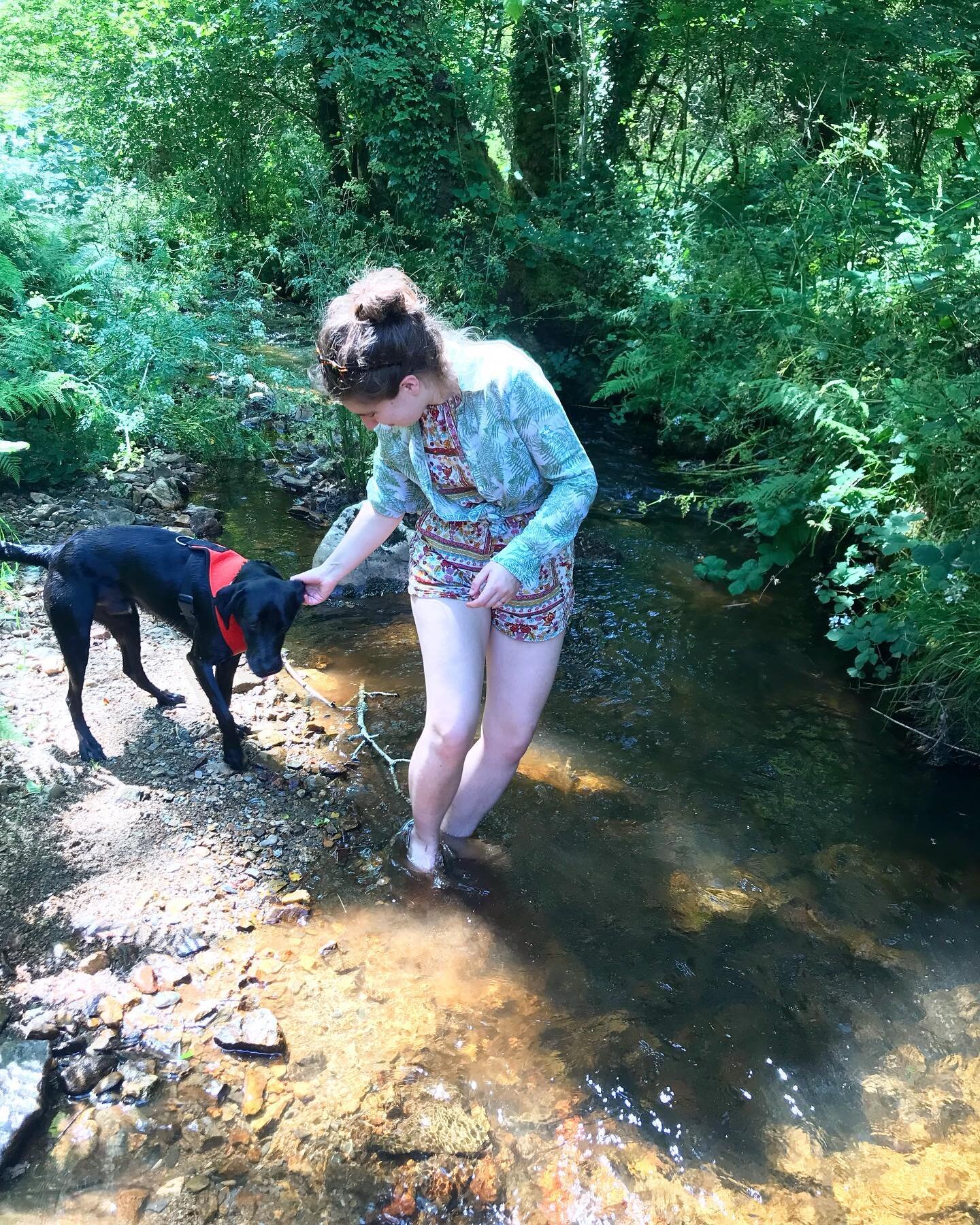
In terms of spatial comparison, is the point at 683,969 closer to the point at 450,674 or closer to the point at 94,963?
the point at 450,674

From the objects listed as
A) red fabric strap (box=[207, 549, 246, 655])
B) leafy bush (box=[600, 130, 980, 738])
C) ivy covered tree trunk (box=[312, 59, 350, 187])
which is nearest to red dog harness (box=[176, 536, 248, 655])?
red fabric strap (box=[207, 549, 246, 655])

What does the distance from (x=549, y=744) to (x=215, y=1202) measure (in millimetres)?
2265

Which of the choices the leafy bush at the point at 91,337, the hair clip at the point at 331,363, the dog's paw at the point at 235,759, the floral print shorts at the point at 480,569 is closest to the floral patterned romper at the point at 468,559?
the floral print shorts at the point at 480,569

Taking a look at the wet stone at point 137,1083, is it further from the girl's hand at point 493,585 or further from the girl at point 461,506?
the girl's hand at point 493,585

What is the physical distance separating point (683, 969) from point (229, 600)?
2088 mm

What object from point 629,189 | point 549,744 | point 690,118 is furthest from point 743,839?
point 690,118

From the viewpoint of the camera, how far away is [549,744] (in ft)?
12.7

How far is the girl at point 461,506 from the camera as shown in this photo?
2115mm

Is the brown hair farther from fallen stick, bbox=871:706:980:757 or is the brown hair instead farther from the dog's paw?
fallen stick, bbox=871:706:980:757

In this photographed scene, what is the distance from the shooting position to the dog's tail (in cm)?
312

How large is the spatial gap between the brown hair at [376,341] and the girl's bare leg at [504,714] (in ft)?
2.75

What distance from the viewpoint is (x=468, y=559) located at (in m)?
2.42

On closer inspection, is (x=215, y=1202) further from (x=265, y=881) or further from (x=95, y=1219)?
(x=265, y=881)

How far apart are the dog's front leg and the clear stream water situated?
22.7 inches
